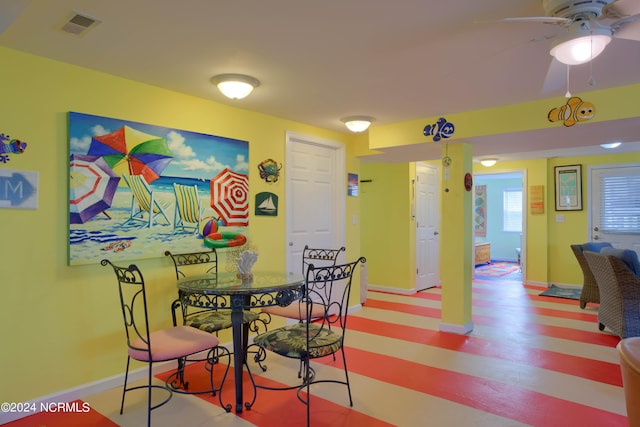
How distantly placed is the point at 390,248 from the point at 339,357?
124 inches

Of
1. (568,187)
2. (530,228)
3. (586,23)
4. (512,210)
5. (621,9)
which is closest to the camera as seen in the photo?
(621,9)

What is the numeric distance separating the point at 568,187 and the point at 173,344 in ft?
22.0

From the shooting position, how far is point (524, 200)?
701cm

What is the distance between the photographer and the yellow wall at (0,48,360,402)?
2.50 meters

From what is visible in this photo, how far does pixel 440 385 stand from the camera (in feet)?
9.58

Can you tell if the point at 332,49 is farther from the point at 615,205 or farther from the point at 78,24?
the point at 615,205

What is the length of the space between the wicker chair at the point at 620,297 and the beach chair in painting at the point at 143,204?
4.20 m

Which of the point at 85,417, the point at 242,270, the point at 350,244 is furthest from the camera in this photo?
the point at 350,244

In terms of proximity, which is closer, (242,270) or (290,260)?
(242,270)

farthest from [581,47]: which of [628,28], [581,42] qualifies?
[628,28]

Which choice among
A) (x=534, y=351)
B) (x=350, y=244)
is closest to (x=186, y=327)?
(x=350, y=244)

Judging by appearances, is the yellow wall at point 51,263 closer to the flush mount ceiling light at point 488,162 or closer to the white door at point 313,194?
the white door at point 313,194

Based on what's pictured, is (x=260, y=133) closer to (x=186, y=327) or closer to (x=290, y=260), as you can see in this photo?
(x=290, y=260)

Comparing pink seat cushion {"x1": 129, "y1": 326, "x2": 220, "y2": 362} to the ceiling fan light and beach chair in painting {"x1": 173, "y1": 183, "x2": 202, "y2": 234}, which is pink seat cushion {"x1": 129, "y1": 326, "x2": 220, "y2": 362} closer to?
beach chair in painting {"x1": 173, "y1": 183, "x2": 202, "y2": 234}
